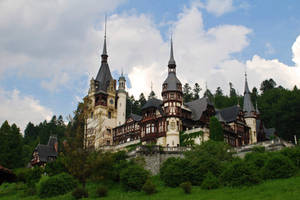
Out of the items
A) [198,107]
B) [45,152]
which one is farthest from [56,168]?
[45,152]

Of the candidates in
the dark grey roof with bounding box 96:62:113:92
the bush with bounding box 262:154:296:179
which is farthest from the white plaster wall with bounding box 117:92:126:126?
the bush with bounding box 262:154:296:179

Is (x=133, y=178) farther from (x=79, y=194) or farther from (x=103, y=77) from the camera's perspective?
(x=103, y=77)

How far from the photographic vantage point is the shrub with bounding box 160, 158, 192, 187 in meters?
34.6

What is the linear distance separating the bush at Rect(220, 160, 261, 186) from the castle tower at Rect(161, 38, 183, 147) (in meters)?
25.6

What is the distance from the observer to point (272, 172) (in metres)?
32.2

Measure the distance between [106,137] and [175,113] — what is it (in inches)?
750

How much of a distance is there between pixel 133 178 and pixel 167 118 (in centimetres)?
2489

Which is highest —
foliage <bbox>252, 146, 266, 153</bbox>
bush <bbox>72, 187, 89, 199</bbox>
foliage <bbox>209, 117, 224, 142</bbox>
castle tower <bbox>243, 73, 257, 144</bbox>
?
castle tower <bbox>243, 73, 257, 144</bbox>

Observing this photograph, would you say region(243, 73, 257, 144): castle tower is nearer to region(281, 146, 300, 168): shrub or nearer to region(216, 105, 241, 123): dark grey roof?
region(216, 105, 241, 123): dark grey roof

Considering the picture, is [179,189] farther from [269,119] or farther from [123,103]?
[269,119]

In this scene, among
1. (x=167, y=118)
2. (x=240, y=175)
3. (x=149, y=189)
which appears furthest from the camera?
(x=167, y=118)

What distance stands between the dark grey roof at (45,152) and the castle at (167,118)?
37.2 ft

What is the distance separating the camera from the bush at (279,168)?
31.8m

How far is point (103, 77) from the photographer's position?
78.6 metres
